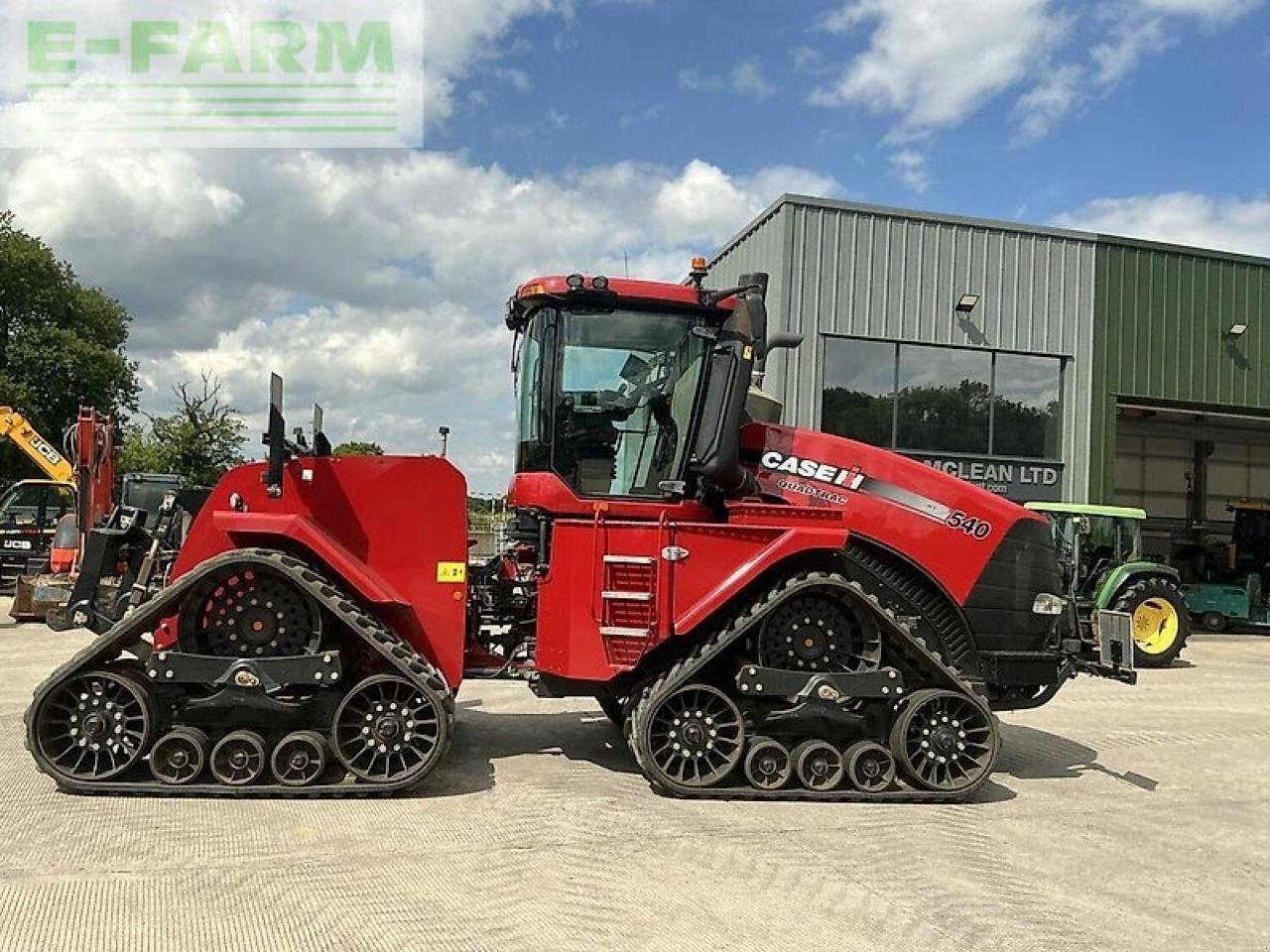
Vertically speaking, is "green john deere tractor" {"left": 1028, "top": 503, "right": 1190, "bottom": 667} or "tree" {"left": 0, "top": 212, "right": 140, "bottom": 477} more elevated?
"tree" {"left": 0, "top": 212, "right": 140, "bottom": 477}

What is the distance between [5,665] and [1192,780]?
10475 mm

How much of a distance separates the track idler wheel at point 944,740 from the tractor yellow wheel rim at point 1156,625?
9.55 m

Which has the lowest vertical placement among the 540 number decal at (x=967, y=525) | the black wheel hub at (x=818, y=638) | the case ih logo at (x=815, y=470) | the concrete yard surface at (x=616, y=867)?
the concrete yard surface at (x=616, y=867)

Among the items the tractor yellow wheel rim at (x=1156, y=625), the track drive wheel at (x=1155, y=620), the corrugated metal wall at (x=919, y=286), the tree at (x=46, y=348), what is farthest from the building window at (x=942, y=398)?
the tree at (x=46, y=348)

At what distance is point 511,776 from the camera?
6.36 metres

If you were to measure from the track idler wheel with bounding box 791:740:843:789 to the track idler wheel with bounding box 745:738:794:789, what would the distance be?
0.20ft

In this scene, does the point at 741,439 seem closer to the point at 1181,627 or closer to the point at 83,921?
the point at 83,921

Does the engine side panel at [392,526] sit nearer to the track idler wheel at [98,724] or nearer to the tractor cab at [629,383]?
the tractor cab at [629,383]

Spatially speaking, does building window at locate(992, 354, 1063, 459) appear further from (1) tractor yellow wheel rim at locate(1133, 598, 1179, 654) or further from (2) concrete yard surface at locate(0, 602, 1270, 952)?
(2) concrete yard surface at locate(0, 602, 1270, 952)

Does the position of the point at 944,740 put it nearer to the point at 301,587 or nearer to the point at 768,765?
the point at 768,765

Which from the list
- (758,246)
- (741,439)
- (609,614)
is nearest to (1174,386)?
(758,246)

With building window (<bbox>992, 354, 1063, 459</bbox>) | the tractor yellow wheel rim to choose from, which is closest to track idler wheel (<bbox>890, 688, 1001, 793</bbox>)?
the tractor yellow wheel rim

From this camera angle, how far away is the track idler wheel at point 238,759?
223 inches

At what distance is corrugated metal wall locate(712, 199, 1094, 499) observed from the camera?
16031 mm
